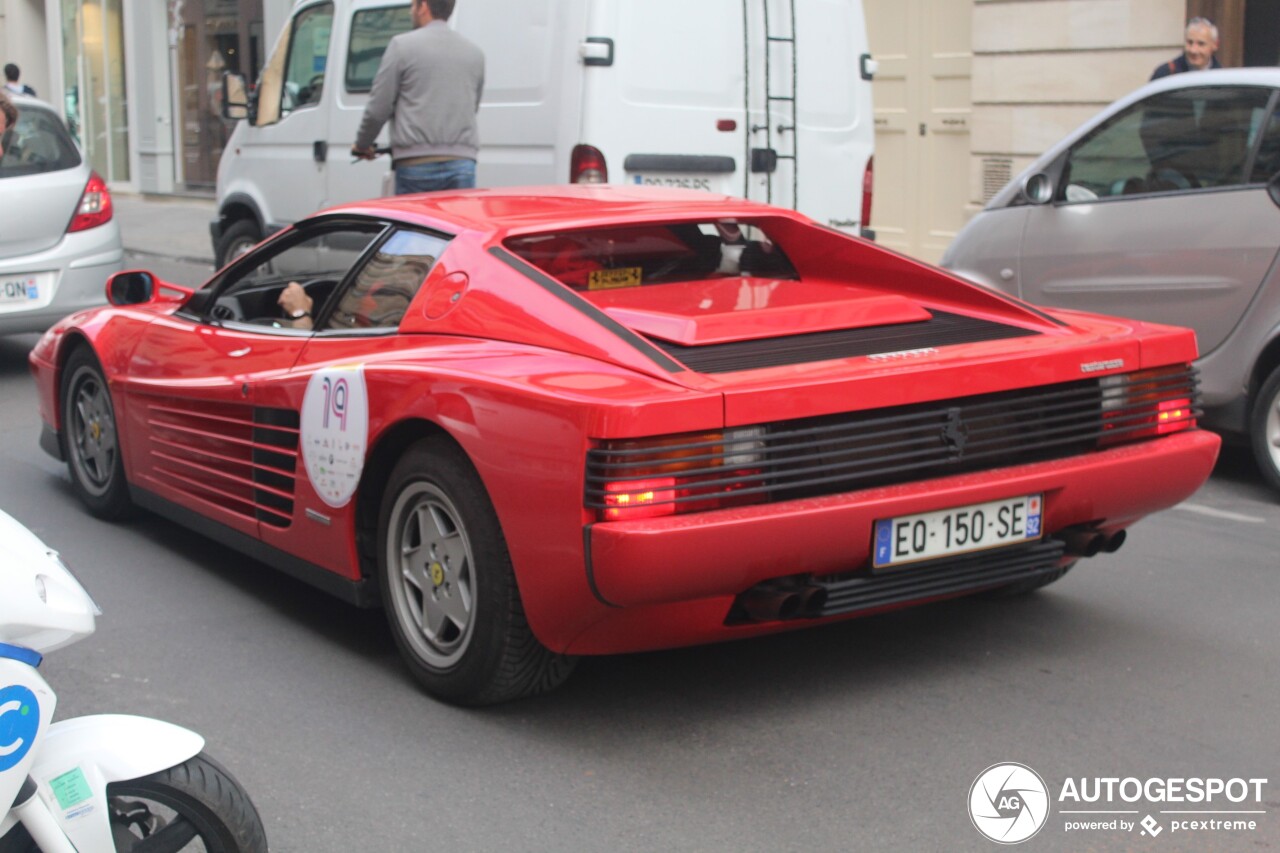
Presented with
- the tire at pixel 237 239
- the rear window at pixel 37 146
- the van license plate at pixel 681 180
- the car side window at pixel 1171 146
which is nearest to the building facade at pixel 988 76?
the van license plate at pixel 681 180

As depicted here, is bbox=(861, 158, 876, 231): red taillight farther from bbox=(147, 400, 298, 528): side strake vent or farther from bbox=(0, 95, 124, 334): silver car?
bbox=(147, 400, 298, 528): side strake vent

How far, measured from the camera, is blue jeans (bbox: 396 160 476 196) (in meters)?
9.12

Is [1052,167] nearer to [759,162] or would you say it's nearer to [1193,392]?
[759,162]

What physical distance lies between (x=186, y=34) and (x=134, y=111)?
240 centimetres

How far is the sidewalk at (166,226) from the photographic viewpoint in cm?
1941

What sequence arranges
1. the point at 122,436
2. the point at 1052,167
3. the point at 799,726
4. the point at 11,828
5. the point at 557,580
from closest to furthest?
the point at 11,828 < the point at 557,580 < the point at 799,726 < the point at 122,436 < the point at 1052,167

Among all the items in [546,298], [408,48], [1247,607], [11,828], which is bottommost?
[1247,607]

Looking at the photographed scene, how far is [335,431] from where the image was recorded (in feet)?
15.5

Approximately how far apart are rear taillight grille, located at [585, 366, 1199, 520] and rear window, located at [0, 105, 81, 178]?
24.2 feet

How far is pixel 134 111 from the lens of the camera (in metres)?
29.7

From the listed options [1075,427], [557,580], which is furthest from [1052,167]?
[557,580]

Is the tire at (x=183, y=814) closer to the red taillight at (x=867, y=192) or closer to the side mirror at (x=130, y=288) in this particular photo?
the side mirror at (x=130, y=288)

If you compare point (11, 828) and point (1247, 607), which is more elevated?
point (11, 828)

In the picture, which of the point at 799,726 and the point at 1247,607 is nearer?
the point at 799,726
